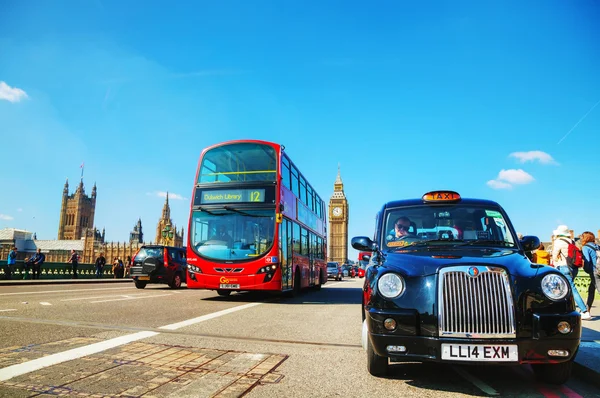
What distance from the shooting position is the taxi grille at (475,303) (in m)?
3.58

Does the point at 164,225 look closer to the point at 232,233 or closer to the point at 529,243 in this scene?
the point at 232,233

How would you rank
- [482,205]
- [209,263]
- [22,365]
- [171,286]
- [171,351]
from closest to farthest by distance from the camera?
1. [22,365]
2. [171,351]
3. [482,205]
4. [209,263]
5. [171,286]

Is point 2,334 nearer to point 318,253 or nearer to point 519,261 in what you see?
point 519,261

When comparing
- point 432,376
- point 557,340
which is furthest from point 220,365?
point 557,340

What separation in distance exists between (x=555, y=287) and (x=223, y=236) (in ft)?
29.2

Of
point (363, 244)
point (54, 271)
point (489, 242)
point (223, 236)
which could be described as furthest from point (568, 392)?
point (54, 271)

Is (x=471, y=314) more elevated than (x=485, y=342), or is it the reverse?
(x=471, y=314)

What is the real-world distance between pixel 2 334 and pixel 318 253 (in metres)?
13.6

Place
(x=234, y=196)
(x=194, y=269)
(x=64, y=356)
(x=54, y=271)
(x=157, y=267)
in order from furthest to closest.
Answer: (x=54, y=271) → (x=157, y=267) → (x=234, y=196) → (x=194, y=269) → (x=64, y=356)

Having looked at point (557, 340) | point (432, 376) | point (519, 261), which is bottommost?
point (432, 376)

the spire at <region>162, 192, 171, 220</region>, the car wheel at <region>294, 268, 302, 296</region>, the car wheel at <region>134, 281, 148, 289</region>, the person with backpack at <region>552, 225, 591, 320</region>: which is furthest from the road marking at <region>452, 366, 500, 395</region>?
the spire at <region>162, 192, 171, 220</region>

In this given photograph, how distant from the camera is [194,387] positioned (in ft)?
11.5

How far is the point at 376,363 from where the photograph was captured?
160 inches

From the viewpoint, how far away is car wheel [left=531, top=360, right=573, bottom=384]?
3.81m
